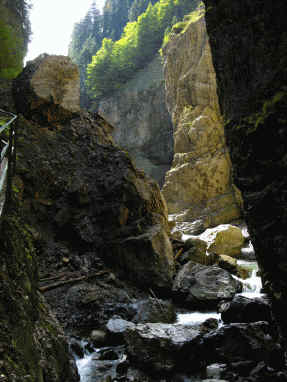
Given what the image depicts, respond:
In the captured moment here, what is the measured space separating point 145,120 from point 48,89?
26.6 meters

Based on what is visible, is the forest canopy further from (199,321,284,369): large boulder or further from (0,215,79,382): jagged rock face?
(0,215,79,382): jagged rock face

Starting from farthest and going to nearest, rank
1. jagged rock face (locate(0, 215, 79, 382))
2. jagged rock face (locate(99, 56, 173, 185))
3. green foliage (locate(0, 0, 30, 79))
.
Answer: jagged rock face (locate(99, 56, 173, 185)) → green foliage (locate(0, 0, 30, 79)) → jagged rock face (locate(0, 215, 79, 382))

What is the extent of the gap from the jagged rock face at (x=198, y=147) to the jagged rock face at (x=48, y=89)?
1538cm

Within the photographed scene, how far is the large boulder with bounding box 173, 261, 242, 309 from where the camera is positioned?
8078mm

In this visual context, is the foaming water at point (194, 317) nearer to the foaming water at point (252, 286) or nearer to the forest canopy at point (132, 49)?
the foaming water at point (252, 286)

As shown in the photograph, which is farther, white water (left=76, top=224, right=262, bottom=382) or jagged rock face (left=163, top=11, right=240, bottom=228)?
jagged rock face (left=163, top=11, right=240, bottom=228)

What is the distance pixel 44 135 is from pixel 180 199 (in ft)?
57.7

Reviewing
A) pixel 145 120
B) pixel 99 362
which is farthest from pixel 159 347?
pixel 145 120

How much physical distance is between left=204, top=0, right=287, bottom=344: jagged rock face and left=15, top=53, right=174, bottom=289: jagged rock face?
6.53m

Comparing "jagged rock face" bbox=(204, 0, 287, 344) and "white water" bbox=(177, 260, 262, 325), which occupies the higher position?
"jagged rock face" bbox=(204, 0, 287, 344)

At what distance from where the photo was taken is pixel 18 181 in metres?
9.55

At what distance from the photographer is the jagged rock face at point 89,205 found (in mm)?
9414

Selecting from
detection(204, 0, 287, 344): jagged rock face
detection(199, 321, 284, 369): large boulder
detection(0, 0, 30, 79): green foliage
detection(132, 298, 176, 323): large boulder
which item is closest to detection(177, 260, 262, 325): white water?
detection(132, 298, 176, 323): large boulder

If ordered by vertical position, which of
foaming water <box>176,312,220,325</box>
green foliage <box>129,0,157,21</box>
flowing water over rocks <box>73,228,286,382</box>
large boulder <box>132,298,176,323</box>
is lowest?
foaming water <box>176,312,220,325</box>
